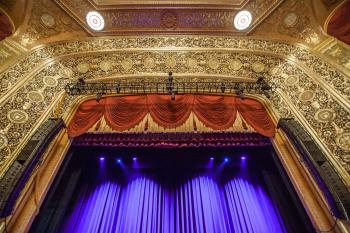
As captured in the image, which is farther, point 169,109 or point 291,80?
point 291,80

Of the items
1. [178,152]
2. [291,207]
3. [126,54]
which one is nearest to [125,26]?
[126,54]

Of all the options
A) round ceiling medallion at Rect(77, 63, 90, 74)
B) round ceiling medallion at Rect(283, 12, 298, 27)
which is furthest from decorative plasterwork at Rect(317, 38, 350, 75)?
round ceiling medallion at Rect(77, 63, 90, 74)

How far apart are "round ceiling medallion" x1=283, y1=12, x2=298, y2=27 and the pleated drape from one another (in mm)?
1632

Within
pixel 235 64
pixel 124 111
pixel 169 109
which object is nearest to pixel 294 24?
pixel 235 64

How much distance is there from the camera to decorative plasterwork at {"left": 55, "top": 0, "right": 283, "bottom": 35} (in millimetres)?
4022

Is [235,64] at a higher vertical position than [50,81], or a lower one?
higher

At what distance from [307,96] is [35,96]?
441cm

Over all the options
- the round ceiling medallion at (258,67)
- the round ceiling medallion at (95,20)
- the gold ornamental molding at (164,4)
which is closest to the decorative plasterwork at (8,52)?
the round ceiling medallion at (95,20)

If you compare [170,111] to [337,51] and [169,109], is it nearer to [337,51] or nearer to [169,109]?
[169,109]

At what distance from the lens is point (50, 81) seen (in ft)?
12.2

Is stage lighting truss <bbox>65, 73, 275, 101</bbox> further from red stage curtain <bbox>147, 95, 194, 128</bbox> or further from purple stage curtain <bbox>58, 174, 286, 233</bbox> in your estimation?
purple stage curtain <bbox>58, 174, 286, 233</bbox>

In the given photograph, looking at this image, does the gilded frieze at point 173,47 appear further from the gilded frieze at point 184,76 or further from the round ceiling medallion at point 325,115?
the round ceiling medallion at point 325,115

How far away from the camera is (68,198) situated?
10.5 ft

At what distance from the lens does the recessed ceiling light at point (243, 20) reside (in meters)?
4.04
